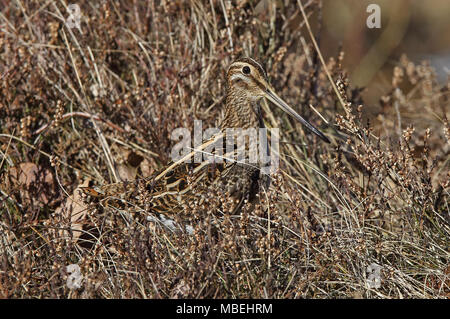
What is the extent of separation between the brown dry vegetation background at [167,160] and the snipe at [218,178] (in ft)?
0.36

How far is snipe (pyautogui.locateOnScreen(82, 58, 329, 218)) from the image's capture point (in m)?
3.01

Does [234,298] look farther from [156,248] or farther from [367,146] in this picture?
[367,146]

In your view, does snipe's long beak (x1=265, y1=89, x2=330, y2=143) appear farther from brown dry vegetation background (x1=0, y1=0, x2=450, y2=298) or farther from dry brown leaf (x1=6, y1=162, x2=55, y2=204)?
dry brown leaf (x1=6, y1=162, x2=55, y2=204)

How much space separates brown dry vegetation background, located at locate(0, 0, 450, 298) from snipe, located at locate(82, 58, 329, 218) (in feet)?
0.36

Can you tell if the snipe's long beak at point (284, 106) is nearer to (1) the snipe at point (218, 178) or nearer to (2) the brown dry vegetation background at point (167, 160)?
(1) the snipe at point (218, 178)

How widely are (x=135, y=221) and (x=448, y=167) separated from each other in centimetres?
211

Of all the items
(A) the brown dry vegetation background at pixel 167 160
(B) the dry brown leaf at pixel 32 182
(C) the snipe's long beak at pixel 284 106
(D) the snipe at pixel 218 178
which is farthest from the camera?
(B) the dry brown leaf at pixel 32 182

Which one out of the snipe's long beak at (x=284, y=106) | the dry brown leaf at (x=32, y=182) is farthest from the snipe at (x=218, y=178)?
the dry brown leaf at (x=32, y=182)

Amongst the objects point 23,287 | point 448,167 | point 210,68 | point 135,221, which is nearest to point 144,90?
point 210,68

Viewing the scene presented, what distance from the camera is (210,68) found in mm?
4039

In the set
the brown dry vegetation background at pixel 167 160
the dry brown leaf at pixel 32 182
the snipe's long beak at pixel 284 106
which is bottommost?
the dry brown leaf at pixel 32 182

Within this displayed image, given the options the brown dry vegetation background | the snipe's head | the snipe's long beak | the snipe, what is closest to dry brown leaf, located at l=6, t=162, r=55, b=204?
the brown dry vegetation background

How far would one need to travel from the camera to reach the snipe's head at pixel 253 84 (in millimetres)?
3377

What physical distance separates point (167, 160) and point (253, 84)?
726mm
